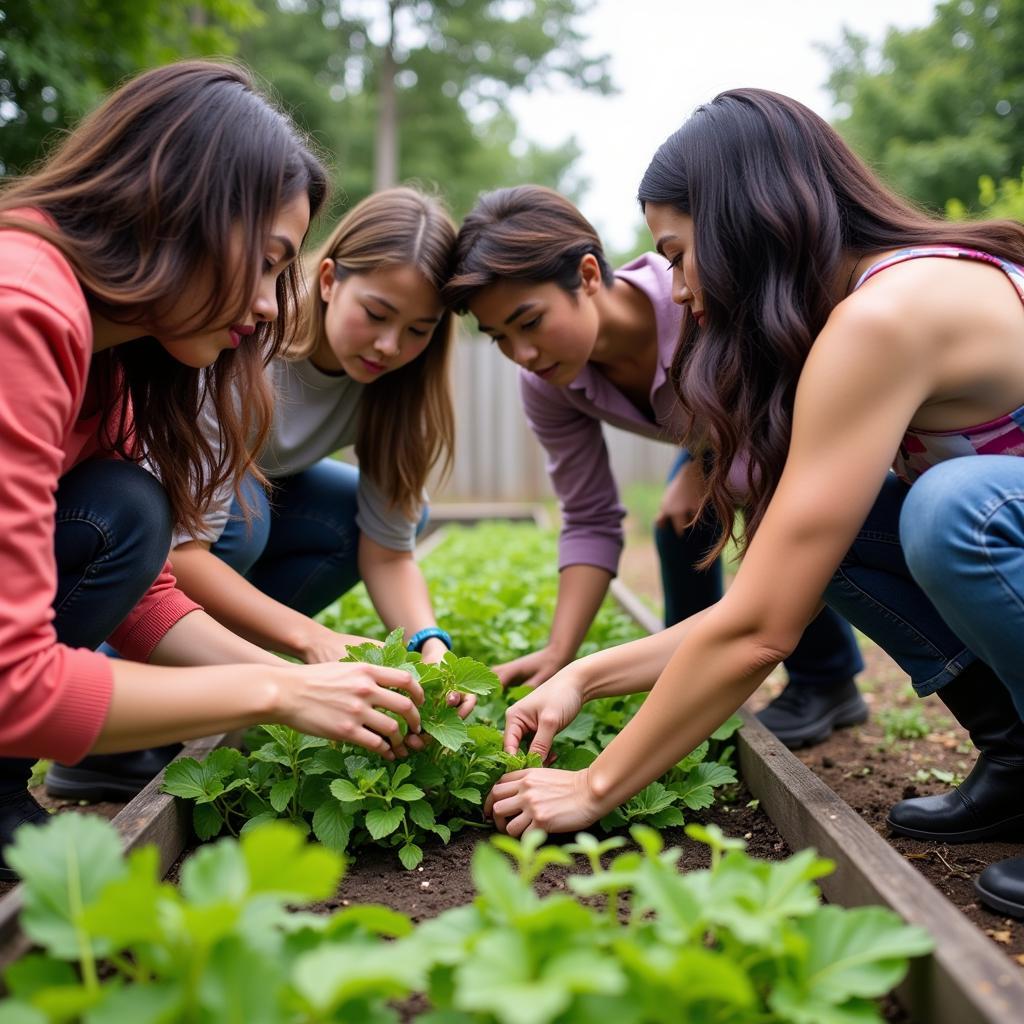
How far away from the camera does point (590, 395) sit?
293cm

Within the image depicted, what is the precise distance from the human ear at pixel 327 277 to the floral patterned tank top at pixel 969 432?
1.52 metres

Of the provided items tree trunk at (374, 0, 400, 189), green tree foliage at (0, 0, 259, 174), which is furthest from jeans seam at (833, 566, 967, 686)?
tree trunk at (374, 0, 400, 189)

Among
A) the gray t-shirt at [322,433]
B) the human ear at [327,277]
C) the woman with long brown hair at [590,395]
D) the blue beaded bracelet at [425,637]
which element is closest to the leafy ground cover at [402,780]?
the blue beaded bracelet at [425,637]

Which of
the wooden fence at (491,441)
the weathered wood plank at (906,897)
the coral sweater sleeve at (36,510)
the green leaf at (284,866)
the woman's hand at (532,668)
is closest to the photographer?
the green leaf at (284,866)

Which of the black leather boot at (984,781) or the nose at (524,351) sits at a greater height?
the nose at (524,351)

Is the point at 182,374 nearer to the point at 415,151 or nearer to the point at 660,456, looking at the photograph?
the point at 660,456

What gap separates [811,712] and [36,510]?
230 centimetres

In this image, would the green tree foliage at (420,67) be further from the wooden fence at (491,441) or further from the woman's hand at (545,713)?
the woman's hand at (545,713)

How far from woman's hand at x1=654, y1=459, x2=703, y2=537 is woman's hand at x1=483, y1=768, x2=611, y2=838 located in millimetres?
1322

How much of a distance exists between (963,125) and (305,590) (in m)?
14.7

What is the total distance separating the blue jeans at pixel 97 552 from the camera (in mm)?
1844

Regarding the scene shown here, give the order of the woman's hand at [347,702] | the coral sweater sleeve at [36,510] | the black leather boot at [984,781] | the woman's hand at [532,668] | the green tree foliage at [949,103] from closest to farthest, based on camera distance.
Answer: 1. the coral sweater sleeve at [36,510]
2. the woman's hand at [347,702]
3. the black leather boot at [984,781]
4. the woman's hand at [532,668]
5. the green tree foliage at [949,103]

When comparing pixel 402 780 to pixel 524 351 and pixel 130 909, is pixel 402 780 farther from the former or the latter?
pixel 524 351

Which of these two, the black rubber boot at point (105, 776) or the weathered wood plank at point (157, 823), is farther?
the black rubber boot at point (105, 776)
